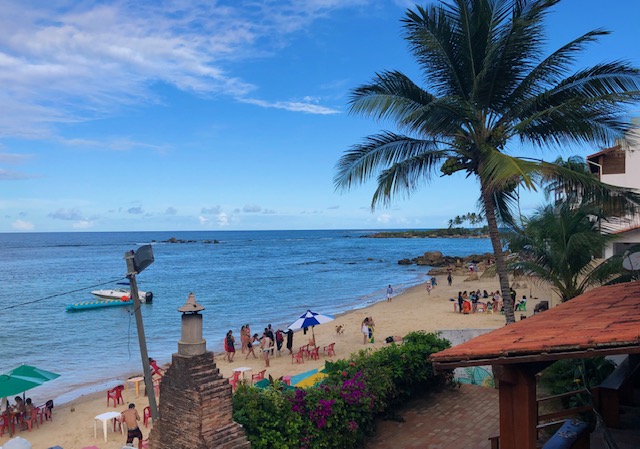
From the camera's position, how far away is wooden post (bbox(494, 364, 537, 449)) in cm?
421

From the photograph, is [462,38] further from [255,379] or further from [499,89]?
[255,379]

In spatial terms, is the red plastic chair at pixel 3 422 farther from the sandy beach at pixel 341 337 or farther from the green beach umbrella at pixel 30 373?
the green beach umbrella at pixel 30 373

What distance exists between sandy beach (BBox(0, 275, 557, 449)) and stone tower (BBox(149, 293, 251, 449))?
21.8ft

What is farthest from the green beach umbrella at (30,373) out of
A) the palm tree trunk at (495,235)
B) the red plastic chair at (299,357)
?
the palm tree trunk at (495,235)

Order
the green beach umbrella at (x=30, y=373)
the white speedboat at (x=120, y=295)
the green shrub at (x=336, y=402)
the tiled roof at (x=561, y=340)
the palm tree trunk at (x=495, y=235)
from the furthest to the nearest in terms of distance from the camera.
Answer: the white speedboat at (x=120, y=295), the green beach umbrella at (x=30, y=373), the palm tree trunk at (x=495, y=235), the green shrub at (x=336, y=402), the tiled roof at (x=561, y=340)

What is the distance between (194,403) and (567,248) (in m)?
10.2

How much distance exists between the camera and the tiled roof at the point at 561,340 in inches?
138

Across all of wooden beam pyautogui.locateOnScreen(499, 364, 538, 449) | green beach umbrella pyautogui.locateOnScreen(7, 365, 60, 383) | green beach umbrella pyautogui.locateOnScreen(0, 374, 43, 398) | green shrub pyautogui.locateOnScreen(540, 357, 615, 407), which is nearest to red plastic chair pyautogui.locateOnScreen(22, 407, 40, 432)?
green beach umbrella pyautogui.locateOnScreen(7, 365, 60, 383)

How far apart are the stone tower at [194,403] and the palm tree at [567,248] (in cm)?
950

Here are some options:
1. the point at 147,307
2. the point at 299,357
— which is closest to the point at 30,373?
the point at 299,357

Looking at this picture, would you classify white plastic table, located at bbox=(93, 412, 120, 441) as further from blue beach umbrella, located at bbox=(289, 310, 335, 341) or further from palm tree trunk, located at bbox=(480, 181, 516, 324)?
palm tree trunk, located at bbox=(480, 181, 516, 324)

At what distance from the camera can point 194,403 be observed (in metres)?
6.46

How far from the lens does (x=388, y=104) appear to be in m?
10.3

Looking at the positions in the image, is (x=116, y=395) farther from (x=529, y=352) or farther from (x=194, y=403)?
(x=529, y=352)
